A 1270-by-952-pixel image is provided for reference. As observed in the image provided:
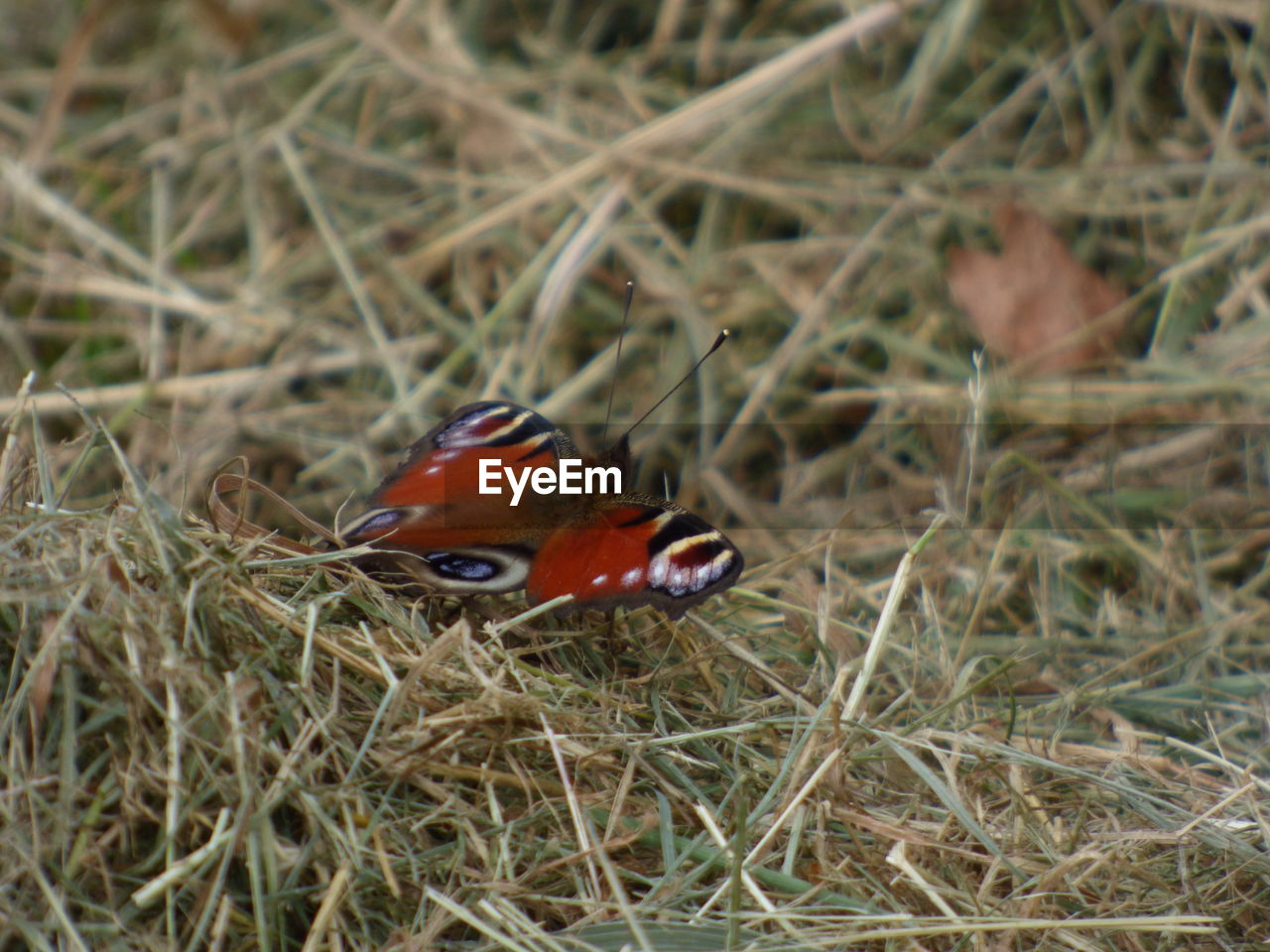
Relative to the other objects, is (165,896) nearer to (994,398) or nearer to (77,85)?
(994,398)

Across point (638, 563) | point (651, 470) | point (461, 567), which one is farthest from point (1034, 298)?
point (461, 567)

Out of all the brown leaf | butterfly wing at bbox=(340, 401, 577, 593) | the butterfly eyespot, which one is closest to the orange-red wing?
butterfly wing at bbox=(340, 401, 577, 593)

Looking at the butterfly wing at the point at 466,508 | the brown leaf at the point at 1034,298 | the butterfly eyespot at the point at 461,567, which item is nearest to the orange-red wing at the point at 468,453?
the butterfly wing at the point at 466,508

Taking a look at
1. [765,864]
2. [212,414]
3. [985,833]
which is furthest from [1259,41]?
[212,414]

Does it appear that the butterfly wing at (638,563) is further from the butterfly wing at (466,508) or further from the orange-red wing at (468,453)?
the orange-red wing at (468,453)

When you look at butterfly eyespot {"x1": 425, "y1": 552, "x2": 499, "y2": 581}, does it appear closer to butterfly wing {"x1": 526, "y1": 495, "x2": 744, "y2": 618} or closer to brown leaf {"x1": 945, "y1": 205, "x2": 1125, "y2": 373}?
butterfly wing {"x1": 526, "y1": 495, "x2": 744, "y2": 618}

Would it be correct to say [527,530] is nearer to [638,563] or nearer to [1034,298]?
[638,563]
